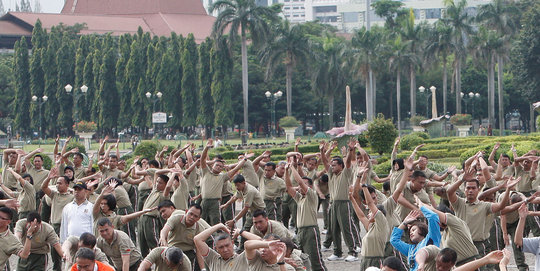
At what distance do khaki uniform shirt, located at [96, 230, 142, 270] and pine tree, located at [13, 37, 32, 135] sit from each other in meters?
52.6

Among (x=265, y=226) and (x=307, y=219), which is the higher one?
(x=265, y=226)

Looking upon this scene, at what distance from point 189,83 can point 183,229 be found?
157ft

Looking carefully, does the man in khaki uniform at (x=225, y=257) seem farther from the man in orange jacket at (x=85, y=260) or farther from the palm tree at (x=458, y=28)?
the palm tree at (x=458, y=28)

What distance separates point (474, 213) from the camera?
9.77 m

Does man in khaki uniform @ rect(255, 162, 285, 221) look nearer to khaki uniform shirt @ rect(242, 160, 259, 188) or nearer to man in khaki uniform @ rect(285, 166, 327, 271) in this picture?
khaki uniform shirt @ rect(242, 160, 259, 188)

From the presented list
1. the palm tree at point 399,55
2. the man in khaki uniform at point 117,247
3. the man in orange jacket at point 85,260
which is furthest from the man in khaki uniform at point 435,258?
the palm tree at point 399,55

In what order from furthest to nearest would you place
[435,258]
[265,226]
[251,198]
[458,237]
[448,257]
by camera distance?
[251,198], [265,226], [458,237], [435,258], [448,257]

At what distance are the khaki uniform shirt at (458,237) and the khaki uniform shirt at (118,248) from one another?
313 centimetres

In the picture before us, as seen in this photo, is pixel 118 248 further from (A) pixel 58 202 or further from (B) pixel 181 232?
(A) pixel 58 202

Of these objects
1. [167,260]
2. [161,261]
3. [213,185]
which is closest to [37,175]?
[213,185]

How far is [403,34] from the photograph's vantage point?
57.4 meters

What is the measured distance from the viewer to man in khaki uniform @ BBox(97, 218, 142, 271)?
A: 9.12 meters

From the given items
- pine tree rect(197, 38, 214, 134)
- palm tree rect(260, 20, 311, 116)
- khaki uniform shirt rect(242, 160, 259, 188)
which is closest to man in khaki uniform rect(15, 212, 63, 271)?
khaki uniform shirt rect(242, 160, 259, 188)

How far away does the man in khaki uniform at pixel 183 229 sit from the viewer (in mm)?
9445
